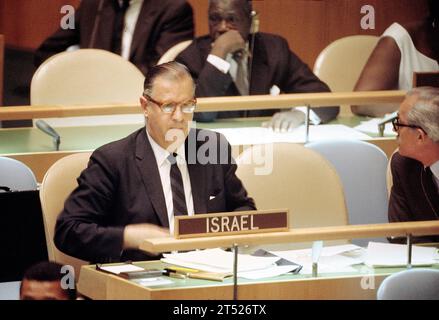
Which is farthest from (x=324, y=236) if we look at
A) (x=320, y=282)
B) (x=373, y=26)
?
(x=373, y=26)

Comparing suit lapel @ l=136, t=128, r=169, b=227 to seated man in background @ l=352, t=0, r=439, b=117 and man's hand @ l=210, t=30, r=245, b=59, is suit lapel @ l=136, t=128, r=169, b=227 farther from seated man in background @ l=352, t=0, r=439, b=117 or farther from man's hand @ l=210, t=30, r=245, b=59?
seated man in background @ l=352, t=0, r=439, b=117

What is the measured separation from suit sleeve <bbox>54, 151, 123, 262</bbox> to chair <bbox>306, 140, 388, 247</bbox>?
0.96m

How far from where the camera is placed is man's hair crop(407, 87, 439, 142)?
13.0 feet

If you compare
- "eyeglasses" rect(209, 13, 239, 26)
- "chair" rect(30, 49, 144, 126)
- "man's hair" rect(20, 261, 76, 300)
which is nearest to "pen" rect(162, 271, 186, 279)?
"man's hair" rect(20, 261, 76, 300)

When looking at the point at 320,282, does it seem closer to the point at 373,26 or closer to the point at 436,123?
the point at 436,123

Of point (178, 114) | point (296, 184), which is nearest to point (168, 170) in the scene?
point (178, 114)

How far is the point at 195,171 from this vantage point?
3797 mm

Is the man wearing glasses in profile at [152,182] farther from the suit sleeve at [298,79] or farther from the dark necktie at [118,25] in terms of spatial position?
the dark necktie at [118,25]

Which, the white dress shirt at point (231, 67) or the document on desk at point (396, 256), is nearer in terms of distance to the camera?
the document on desk at point (396, 256)

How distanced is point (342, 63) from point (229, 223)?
2698 mm

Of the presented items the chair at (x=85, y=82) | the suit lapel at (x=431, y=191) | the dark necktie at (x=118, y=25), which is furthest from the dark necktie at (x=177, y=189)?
the dark necktie at (x=118, y=25)

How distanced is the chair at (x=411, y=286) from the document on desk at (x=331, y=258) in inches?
7.9

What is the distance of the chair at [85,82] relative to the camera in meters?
4.86

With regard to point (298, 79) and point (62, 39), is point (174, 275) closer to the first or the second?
point (298, 79)
